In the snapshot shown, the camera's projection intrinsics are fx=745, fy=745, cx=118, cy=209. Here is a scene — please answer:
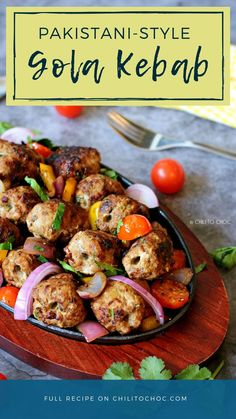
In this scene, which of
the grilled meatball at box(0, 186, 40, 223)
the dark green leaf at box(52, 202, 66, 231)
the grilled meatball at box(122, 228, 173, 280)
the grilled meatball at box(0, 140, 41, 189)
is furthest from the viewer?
the grilled meatball at box(0, 140, 41, 189)

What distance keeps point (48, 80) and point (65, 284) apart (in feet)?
3.90

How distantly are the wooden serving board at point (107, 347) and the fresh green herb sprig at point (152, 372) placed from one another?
4 centimetres

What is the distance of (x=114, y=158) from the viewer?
442 centimetres

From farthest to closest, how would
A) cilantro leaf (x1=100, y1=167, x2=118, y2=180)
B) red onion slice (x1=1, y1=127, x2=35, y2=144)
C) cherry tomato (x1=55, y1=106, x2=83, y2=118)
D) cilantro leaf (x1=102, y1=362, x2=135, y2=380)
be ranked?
cherry tomato (x1=55, y1=106, x2=83, y2=118), red onion slice (x1=1, y1=127, x2=35, y2=144), cilantro leaf (x1=100, y1=167, x2=118, y2=180), cilantro leaf (x1=102, y1=362, x2=135, y2=380)

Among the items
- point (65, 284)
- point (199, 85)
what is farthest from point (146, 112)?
point (65, 284)

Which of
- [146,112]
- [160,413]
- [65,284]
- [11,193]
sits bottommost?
Result: [160,413]

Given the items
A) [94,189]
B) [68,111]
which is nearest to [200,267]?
[94,189]

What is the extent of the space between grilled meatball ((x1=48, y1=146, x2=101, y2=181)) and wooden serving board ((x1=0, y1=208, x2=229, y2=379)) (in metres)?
0.74

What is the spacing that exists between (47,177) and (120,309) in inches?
33.0

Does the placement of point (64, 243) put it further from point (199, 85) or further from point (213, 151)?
point (213, 151)

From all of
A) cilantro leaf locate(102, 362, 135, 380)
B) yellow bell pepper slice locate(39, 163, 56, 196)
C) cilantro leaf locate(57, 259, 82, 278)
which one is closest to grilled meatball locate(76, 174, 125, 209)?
yellow bell pepper slice locate(39, 163, 56, 196)

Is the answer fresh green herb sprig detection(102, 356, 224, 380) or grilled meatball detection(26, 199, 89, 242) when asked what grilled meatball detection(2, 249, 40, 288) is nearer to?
grilled meatball detection(26, 199, 89, 242)

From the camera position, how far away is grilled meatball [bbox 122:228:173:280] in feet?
10.1

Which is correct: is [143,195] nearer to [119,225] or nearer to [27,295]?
[119,225]
